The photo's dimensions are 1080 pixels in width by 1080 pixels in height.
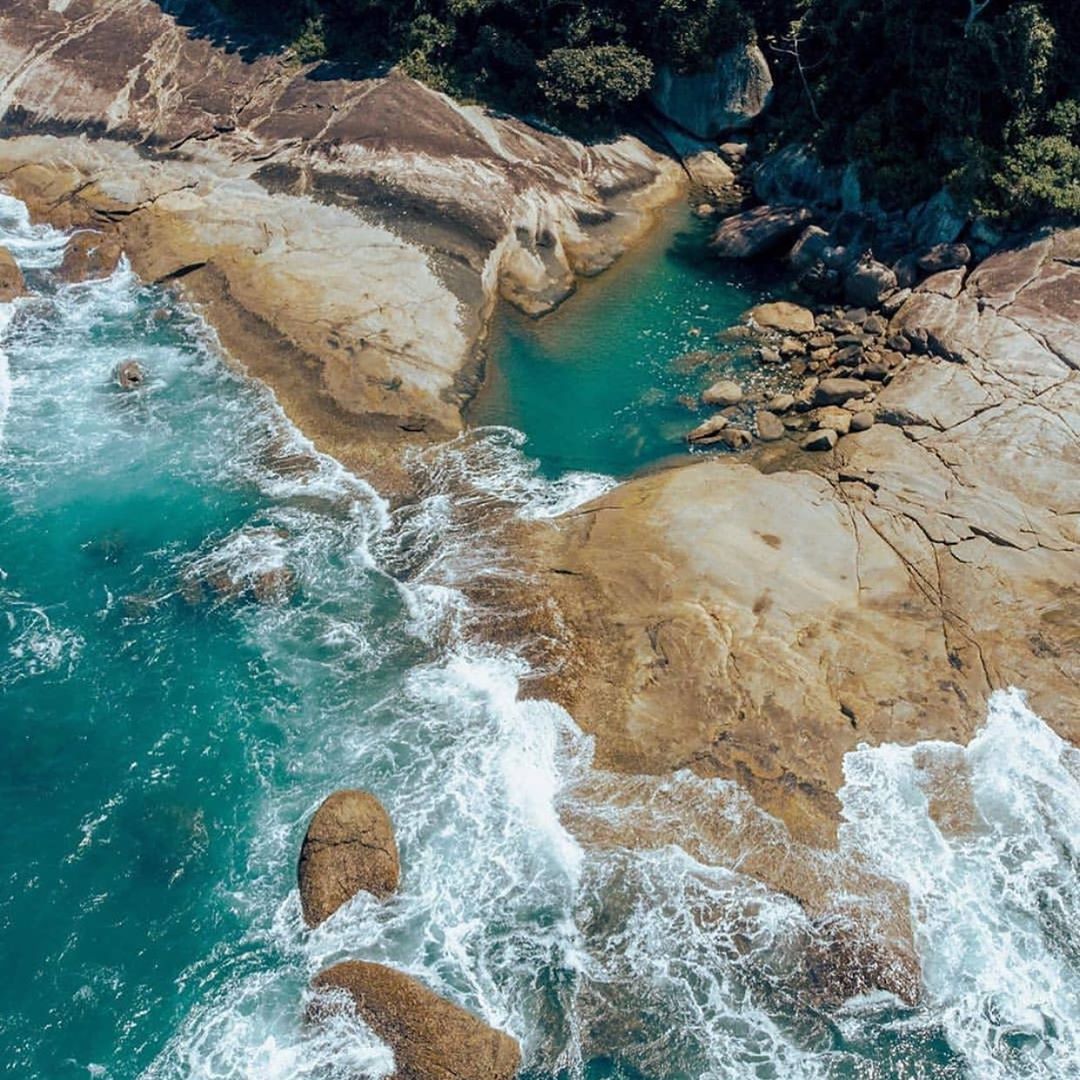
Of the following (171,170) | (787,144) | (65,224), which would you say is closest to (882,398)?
(787,144)

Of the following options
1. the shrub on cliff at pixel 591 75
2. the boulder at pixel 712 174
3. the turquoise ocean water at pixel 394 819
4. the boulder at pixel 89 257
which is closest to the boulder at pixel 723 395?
the turquoise ocean water at pixel 394 819

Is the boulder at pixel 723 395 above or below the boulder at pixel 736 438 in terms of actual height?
above

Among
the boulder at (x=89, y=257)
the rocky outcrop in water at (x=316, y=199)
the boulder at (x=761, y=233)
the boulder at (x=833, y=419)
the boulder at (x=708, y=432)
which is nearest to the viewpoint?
the boulder at (x=833, y=419)

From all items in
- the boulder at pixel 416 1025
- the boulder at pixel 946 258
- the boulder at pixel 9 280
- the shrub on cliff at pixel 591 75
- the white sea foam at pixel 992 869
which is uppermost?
the shrub on cliff at pixel 591 75

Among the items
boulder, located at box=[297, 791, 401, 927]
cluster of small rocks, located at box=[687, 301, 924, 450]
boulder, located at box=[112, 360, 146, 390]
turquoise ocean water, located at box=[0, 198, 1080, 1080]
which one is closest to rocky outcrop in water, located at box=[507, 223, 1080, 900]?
cluster of small rocks, located at box=[687, 301, 924, 450]

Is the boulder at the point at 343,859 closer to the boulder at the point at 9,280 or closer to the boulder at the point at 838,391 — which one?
the boulder at the point at 838,391

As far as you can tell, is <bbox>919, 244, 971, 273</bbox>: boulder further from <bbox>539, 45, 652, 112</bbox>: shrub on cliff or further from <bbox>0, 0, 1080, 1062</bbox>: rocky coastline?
<bbox>539, 45, 652, 112</bbox>: shrub on cliff

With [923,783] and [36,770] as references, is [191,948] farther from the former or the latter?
[923,783]

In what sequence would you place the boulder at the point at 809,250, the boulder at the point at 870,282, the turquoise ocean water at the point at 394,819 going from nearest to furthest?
the turquoise ocean water at the point at 394,819 < the boulder at the point at 870,282 < the boulder at the point at 809,250
